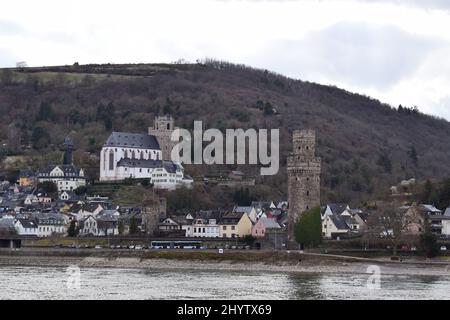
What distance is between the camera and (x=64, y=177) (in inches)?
4530

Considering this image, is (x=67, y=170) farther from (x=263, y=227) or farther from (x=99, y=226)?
(x=263, y=227)

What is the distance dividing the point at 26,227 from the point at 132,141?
35.0 m

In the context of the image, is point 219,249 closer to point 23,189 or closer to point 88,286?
point 88,286

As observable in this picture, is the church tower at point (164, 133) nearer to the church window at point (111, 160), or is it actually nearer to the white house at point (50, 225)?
the church window at point (111, 160)

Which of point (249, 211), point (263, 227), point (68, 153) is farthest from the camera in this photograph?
point (68, 153)

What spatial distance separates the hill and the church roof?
3.77 meters

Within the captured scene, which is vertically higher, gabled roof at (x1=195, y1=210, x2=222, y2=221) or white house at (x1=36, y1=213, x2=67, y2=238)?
gabled roof at (x1=195, y1=210, x2=222, y2=221)

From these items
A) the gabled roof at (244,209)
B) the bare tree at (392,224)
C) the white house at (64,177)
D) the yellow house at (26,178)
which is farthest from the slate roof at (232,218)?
the yellow house at (26,178)

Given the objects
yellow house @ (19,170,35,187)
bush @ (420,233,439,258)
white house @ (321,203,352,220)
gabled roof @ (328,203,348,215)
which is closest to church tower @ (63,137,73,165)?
yellow house @ (19,170,35,187)

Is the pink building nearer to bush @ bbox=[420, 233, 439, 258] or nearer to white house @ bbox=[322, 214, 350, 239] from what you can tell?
white house @ bbox=[322, 214, 350, 239]

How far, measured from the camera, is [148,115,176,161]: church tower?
131 meters

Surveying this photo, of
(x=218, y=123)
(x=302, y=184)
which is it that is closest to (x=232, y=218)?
(x=302, y=184)

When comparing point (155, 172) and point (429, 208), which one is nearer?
point (429, 208)
